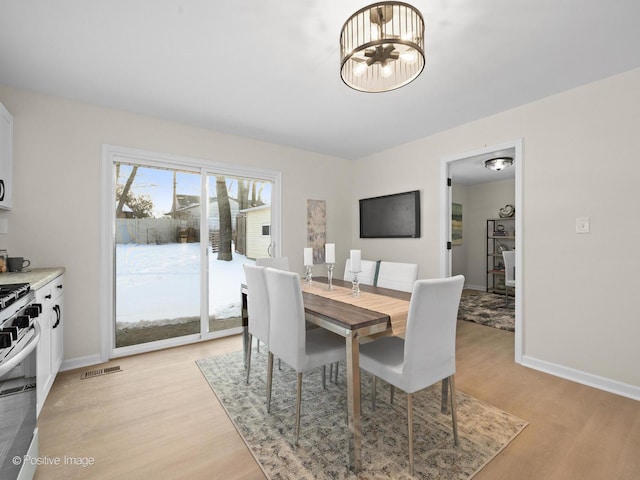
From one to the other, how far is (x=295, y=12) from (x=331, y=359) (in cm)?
205

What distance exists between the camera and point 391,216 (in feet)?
13.1

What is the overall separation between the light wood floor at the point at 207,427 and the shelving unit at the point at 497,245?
3793 millimetres

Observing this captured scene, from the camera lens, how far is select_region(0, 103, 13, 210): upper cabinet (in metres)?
2.15

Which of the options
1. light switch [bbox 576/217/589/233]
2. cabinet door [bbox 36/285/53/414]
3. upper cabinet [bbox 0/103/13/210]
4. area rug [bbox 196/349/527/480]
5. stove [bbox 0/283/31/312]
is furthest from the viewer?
light switch [bbox 576/217/589/233]

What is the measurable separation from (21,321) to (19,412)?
38 centimetres

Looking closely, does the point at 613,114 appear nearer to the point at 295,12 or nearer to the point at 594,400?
the point at 594,400

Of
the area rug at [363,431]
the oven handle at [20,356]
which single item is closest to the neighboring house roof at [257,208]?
the area rug at [363,431]

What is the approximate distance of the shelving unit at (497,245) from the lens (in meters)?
5.91

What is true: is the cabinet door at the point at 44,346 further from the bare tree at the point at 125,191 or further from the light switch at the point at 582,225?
the light switch at the point at 582,225

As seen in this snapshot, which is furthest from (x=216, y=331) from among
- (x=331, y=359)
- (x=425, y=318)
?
(x=425, y=318)

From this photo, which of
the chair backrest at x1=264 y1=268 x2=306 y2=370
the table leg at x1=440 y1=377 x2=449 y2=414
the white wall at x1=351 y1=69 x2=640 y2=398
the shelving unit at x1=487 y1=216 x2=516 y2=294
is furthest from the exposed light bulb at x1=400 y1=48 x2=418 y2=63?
the shelving unit at x1=487 y1=216 x2=516 y2=294

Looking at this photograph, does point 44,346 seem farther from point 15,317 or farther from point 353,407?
point 353,407

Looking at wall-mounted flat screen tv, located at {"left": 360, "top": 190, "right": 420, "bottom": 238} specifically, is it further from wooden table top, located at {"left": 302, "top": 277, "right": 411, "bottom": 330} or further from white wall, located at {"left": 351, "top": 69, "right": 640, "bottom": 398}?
wooden table top, located at {"left": 302, "top": 277, "right": 411, "bottom": 330}

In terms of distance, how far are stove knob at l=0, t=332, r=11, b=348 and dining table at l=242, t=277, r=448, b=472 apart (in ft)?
4.36
